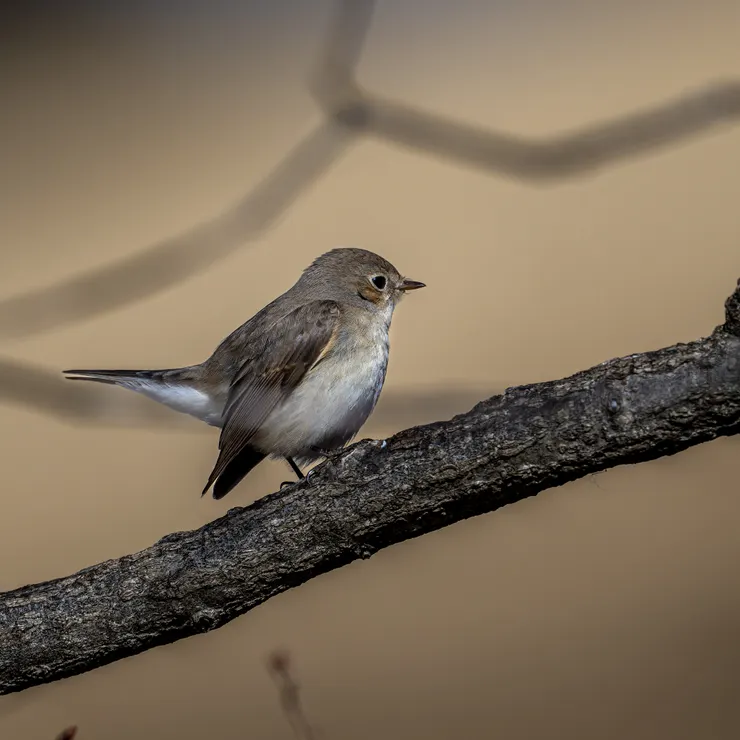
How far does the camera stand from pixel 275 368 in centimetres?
394

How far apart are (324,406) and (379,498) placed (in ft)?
4.56

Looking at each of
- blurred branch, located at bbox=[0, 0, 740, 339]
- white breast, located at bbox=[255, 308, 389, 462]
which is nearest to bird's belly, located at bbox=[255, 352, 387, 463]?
white breast, located at bbox=[255, 308, 389, 462]

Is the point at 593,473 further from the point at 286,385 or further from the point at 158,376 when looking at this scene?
the point at 158,376

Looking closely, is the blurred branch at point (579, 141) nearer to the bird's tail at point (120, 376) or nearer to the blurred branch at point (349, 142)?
the blurred branch at point (349, 142)

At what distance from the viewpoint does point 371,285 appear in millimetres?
4418

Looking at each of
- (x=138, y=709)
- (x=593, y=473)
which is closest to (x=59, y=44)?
(x=138, y=709)

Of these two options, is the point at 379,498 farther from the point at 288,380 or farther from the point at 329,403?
the point at 288,380


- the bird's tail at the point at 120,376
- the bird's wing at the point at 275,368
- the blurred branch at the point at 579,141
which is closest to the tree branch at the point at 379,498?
the blurred branch at the point at 579,141

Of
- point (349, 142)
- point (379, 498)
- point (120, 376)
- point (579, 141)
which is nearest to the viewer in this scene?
point (379, 498)

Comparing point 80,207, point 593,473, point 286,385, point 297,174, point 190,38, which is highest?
point 190,38

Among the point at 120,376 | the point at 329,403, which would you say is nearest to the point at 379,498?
the point at 329,403

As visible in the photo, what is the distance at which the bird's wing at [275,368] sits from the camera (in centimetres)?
384

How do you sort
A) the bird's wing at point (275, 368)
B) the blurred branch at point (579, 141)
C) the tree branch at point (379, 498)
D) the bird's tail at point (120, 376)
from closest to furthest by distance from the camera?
the tree branch at point (379, 498) < the blurred branch at point (579, 141) < the bird's wing at point (275, 368) < the bird's tail at point (120, 376)

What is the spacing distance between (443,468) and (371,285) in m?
2.13
